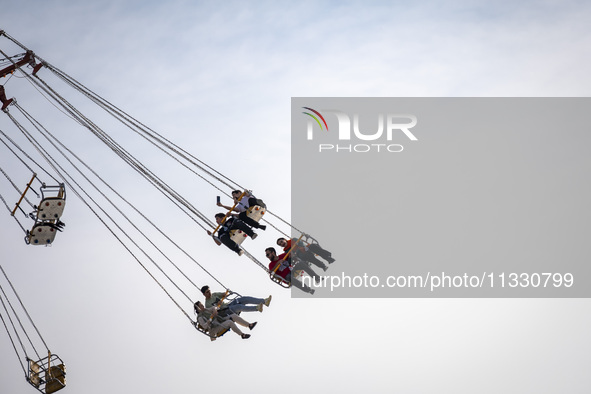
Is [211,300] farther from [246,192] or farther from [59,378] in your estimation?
[59,378]

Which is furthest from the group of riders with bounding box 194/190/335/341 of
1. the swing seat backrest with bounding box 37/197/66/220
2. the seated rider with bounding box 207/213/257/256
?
the swing seat backrest with bounding box 37/197/66/220

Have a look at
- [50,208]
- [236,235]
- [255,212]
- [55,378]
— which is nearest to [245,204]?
[255,212]

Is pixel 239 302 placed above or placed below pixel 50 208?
below

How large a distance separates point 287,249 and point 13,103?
1066 cm

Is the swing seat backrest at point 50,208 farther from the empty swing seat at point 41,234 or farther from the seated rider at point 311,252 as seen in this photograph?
the seated rider at point 311,252

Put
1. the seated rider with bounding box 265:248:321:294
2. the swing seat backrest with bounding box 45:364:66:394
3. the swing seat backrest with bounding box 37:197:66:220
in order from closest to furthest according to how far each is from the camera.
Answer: the seated rider with bounding box 265:248:321:294, the swing seat backrest with bounding box 37:197:66:220, the swing seat backrest with bounding box 45:364:66:394

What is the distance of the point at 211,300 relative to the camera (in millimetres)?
25062

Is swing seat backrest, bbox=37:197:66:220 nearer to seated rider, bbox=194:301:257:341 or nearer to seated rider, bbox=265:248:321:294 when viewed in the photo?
seated rider, bbox=194:301:257:341

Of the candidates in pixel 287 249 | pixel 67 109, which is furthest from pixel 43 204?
pixel 287 249

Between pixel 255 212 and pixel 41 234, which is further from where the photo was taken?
pixel 41 234

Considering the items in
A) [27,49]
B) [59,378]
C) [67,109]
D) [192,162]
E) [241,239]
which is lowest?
[59,378]

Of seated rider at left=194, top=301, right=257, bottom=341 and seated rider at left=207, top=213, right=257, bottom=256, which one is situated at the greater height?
seated rider at left=207, top=213, right=257, bottom=256

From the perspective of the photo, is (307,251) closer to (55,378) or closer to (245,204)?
(245,204)

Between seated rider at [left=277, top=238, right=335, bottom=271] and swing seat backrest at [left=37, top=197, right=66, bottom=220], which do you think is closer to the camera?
seated rider at [left=277, top=238, right=335, bottom=271]
